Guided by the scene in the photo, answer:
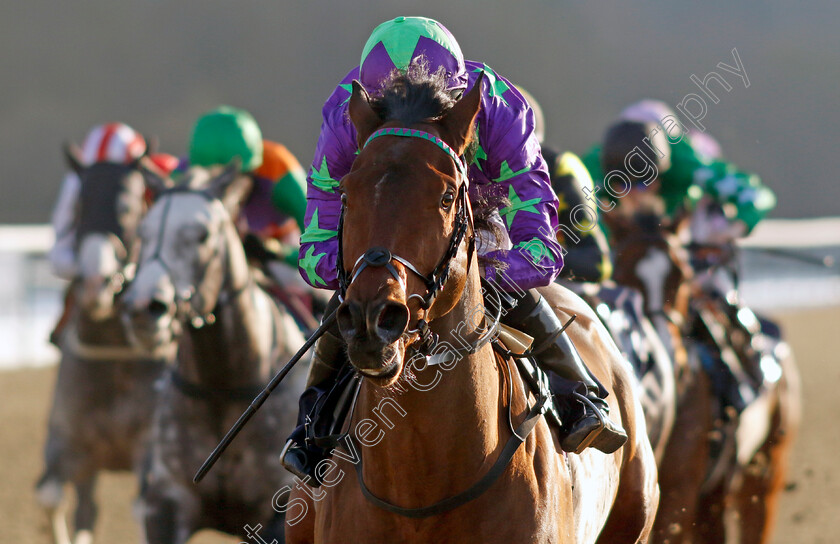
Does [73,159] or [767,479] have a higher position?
[73,159]

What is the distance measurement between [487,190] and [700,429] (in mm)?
2624

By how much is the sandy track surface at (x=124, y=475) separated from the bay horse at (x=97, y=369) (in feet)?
1.74

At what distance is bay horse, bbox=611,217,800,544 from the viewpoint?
14.9 ft

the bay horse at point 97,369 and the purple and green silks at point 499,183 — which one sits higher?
the purple and green silks at point 499,183

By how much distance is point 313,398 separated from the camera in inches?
100

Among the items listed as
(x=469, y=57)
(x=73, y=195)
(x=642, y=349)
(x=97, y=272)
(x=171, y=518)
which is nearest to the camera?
(x=171, y=518)

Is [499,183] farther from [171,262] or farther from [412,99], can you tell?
[171,262]

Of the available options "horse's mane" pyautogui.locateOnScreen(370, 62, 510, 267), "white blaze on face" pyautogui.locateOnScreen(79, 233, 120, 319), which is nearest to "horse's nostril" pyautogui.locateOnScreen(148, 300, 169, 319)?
"white blaze on face" pyautogui.locateOnScreen(79, 233, 120, 319)

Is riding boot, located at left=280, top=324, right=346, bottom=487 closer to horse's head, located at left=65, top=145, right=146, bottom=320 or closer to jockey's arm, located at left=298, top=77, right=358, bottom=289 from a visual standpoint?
jockey's arm, located at left=298, top=77, right=358, bottom=289

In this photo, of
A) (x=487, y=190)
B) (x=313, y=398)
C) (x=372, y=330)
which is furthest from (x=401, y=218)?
(x=313, y=398)

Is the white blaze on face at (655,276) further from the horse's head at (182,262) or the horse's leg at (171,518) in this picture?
the horse's leg at (171,518)

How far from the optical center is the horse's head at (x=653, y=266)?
4863 mm

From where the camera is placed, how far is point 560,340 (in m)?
2.55

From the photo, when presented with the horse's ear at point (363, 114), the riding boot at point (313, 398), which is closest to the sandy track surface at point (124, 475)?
the riding boot at point (313, 398)
